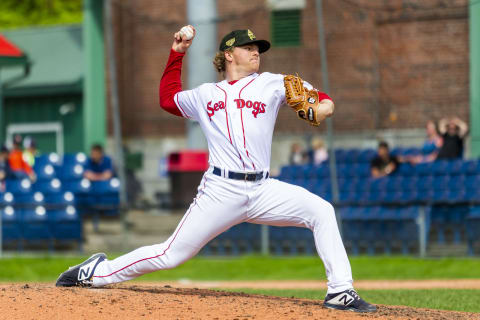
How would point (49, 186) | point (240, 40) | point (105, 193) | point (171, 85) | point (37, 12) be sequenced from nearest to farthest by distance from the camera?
point (240, 40) → point (171, 85) → point (105, 193) → point (49, 186) → point (37, 12)

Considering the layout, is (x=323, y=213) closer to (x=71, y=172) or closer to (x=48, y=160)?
(x=71, y=172)

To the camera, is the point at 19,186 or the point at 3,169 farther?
the point at 3,169

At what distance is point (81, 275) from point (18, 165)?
10659mm

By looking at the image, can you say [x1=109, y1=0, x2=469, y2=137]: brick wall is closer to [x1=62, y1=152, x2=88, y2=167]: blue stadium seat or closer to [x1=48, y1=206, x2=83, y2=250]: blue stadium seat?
[x1=62, y1=152, x2=88, y2=167]: blue stadium seat

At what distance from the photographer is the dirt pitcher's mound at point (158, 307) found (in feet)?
19.0

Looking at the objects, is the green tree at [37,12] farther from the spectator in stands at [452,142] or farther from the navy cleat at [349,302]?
the navy cleat at [349,302]

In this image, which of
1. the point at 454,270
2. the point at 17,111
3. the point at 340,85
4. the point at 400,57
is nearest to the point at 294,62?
the point at 340,85

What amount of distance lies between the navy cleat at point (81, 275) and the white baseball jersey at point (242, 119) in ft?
4.32

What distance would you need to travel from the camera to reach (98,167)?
1636cm

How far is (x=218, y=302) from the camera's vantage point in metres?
6.24

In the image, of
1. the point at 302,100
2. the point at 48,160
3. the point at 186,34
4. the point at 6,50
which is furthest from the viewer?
the point at 6,50

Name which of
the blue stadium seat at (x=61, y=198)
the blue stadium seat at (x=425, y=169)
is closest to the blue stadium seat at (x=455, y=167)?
the blue stadium seat at (x=425, y=169)

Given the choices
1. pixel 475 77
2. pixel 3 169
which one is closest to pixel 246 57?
pixel 475 77

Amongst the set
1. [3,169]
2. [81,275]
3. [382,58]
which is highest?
[382,58]
